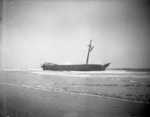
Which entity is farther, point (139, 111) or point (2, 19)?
point (2, 19)

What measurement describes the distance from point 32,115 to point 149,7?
4.27 metres

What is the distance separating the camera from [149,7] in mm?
4621

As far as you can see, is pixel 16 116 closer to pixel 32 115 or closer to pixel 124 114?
pixel 32 115

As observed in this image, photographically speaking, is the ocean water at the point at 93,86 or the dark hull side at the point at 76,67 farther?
the dark hull side at the point at 76,67

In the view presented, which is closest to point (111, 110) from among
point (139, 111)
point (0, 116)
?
point (139, 111)

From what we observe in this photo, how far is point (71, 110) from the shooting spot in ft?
10.7

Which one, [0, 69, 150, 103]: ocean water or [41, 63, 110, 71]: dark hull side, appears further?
[41, 63, 110, 71]: dark hull side

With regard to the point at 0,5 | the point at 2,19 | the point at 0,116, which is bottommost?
the point at 0,116

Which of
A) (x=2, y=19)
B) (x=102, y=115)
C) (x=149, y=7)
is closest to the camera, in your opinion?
(x=102, y=115)

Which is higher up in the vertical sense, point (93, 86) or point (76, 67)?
point (76, 67)

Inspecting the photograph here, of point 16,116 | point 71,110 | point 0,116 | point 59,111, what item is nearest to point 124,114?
point 71,110

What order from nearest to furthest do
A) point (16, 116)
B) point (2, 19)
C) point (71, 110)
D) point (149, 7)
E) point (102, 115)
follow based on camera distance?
point (16, 116) < point (102, 115) < point (71, 110) < point (149, 7) < point (2, 19)

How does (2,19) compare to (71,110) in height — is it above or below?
above

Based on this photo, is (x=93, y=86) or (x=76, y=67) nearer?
(x=93, y=86)
